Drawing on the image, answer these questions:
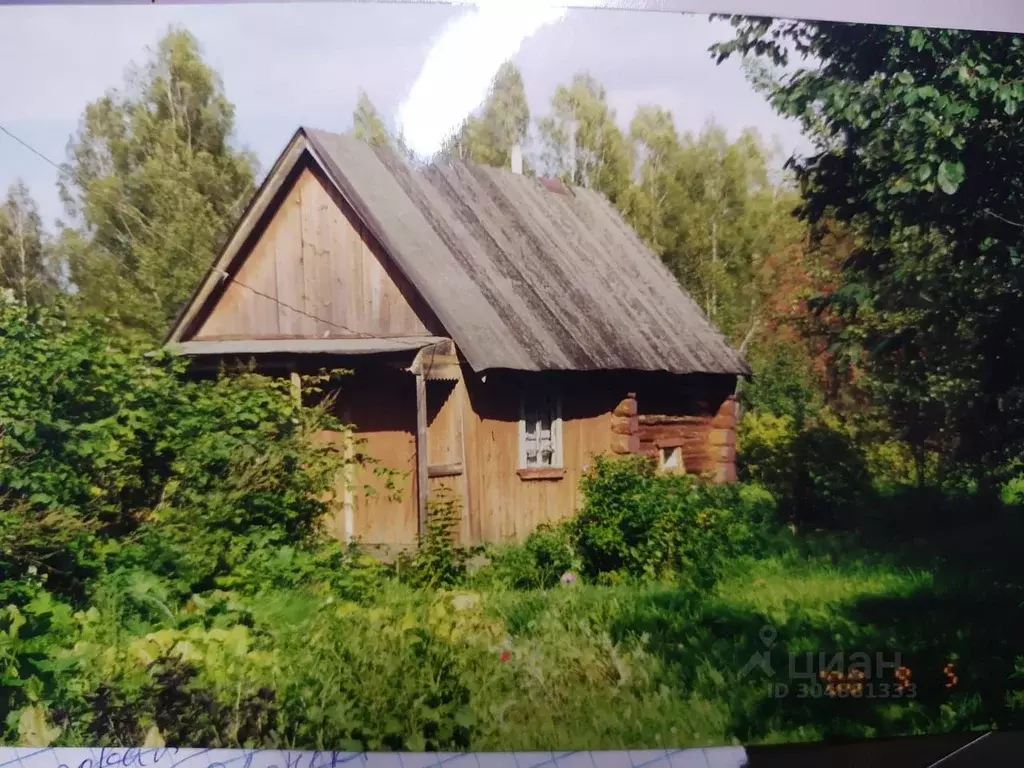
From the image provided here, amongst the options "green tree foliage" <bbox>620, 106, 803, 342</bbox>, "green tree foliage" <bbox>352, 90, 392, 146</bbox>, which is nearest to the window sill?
"green tree foliage" <bbox>620, 106, 803, 342</bbox>

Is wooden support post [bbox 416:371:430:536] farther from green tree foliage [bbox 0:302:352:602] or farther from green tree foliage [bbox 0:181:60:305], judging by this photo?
green tree foliage [bbox 0:181:60:305]

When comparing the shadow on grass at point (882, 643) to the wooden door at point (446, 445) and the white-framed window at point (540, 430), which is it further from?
the wooden door at point (446, 445)

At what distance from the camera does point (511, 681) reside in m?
3.32

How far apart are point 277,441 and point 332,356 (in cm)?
39

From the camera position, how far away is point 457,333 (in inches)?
139

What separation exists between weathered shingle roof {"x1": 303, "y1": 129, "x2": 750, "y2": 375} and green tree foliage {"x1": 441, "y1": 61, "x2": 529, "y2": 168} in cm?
7

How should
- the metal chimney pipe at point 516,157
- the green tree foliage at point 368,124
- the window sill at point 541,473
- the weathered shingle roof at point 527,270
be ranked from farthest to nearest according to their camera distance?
1. the window sill at point 541,473
2. the weathered shingle roof at point 527,270
3. the metal chimney pipe at point 516,157
4. the green tree foliage at point 368,124

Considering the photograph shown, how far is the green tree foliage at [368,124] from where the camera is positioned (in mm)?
3303

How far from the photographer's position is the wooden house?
350 cm

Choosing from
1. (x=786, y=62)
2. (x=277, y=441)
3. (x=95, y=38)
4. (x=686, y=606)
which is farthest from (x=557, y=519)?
(x=95, y=38)

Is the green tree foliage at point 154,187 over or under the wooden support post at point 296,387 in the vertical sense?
over

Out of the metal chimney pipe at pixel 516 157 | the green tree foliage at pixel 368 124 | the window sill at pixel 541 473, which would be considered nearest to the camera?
the green tree foliage at pixel 368 124
